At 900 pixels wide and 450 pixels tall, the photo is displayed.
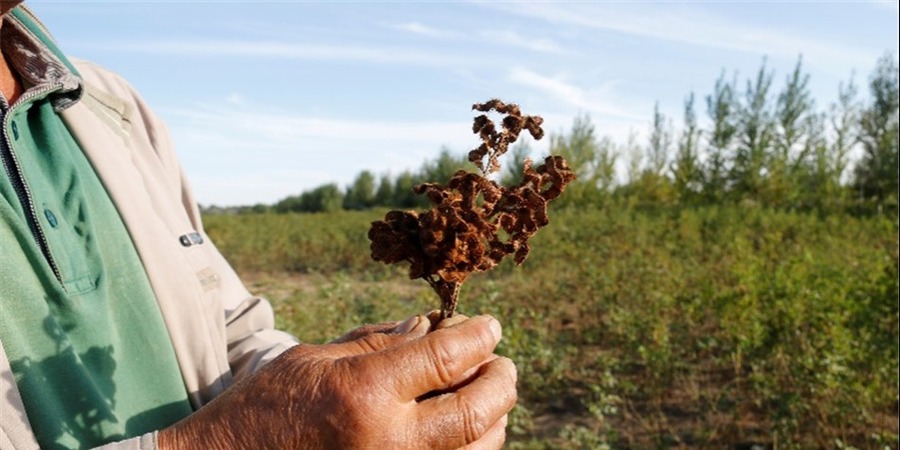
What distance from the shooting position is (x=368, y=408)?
3.95 feet

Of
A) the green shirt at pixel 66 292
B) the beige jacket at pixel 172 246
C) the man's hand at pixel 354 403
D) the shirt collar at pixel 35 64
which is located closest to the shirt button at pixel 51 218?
the green shirt at pixel 66 292

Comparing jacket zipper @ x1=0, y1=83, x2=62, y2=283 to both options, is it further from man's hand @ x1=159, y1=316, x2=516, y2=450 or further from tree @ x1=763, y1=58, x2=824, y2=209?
tree @ x1=763, y1=58, x2=824, y2=209

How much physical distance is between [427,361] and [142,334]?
0.73 metres

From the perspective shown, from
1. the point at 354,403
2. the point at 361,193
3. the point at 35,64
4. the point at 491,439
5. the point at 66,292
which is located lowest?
the point at 361,193

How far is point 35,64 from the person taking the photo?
1.79 m

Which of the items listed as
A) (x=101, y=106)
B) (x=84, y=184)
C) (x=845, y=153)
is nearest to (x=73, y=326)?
(x=84, y=184)

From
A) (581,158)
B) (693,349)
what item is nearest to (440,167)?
(581,158)

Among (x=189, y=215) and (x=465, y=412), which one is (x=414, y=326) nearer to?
(x=465, y=412)

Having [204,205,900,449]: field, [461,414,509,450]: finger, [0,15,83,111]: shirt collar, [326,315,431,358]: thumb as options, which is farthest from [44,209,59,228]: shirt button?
[204,205,900,449]: field

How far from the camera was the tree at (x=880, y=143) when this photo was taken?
26188mm

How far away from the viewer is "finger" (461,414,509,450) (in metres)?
1.33

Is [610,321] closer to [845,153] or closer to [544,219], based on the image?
[544,219]

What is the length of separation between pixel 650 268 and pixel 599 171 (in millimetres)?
21744

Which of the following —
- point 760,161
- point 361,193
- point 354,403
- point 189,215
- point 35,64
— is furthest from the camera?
point 361,193
